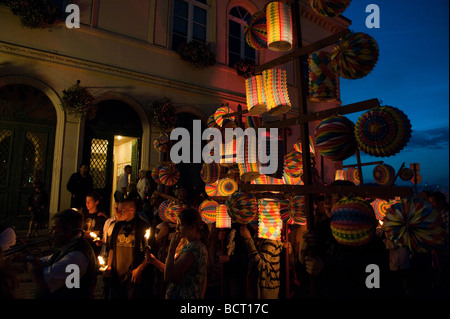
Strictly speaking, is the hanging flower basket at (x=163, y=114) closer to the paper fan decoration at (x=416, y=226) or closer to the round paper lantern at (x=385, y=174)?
the round paper lantern at (x=385, y=174)

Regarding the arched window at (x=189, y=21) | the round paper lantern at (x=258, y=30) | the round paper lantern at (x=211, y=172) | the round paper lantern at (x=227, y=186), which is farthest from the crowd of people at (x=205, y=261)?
the arched window at (x=189, y=21)

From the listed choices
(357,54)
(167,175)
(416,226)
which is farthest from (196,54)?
(416,226)

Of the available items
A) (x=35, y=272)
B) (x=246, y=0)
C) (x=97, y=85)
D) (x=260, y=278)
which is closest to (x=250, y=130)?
(x=260, y=278)

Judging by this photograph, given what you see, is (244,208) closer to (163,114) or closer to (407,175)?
(163,114)

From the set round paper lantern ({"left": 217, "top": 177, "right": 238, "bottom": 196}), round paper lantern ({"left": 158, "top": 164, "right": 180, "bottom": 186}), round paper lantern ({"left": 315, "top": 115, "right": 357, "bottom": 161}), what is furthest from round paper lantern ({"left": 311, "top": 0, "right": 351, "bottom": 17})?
round paper lantern ({"left": 158, "top": 164, "right": 180, "bottom": 186})

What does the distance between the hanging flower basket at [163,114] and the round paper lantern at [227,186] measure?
4729mm

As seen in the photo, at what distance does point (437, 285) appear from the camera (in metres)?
5.21

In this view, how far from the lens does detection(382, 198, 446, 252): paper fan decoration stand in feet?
5.50

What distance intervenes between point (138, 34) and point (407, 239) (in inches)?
360

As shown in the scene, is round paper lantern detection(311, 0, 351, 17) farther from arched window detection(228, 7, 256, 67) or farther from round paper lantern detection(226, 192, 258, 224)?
arched window detection(228, 7, 256, 67)

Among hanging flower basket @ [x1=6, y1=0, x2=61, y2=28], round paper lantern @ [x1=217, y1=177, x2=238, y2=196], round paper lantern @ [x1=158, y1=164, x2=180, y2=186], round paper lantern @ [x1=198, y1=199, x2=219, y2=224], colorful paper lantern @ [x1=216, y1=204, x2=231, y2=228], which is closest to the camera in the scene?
colorful paper lantern @ [x1=216, y1=204, x2=231, y2=228]

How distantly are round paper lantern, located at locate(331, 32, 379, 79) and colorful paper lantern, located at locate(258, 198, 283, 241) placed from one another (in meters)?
1.46

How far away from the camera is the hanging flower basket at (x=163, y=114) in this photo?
8398mm
